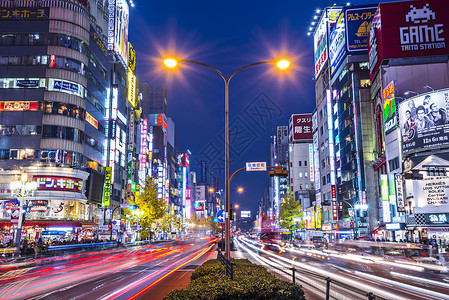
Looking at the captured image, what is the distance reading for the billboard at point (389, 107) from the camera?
63859mm

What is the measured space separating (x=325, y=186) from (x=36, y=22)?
243 feet

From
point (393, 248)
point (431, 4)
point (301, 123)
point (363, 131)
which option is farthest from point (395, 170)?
point (301, 123)

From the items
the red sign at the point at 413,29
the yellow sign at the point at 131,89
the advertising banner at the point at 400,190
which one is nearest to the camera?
the advertising banner at the point at 400,190

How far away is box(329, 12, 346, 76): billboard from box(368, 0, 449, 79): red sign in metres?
17.6

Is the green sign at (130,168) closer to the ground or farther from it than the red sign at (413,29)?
closer to the ground

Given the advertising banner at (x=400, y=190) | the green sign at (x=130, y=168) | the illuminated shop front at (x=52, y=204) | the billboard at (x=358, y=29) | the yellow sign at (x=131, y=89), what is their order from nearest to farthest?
the advertising banner at (x=400, y=190) → the illuminated shop front at (x=52, y=204) → the billboard at (x=358, y=29) → the green sign at (x=130, y=168) → the yellow sign at (x=131, y=89)

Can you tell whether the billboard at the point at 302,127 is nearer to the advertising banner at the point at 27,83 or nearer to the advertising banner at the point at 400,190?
the advertising banner at the point at 400,190

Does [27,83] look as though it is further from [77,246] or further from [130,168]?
[130,168]

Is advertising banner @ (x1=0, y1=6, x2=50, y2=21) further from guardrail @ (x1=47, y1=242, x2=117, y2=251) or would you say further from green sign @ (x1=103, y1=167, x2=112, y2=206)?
guardrail @ (x1=47, y1=242, x2=117, y2=251)

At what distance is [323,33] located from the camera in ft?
357

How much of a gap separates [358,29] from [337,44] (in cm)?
889

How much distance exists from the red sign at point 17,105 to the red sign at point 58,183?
451 inches

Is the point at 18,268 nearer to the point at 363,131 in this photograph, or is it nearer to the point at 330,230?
the point at 363,131

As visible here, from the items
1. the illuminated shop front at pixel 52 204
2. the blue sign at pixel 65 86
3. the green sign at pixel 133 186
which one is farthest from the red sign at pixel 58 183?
the green sign at pixel 133 186
